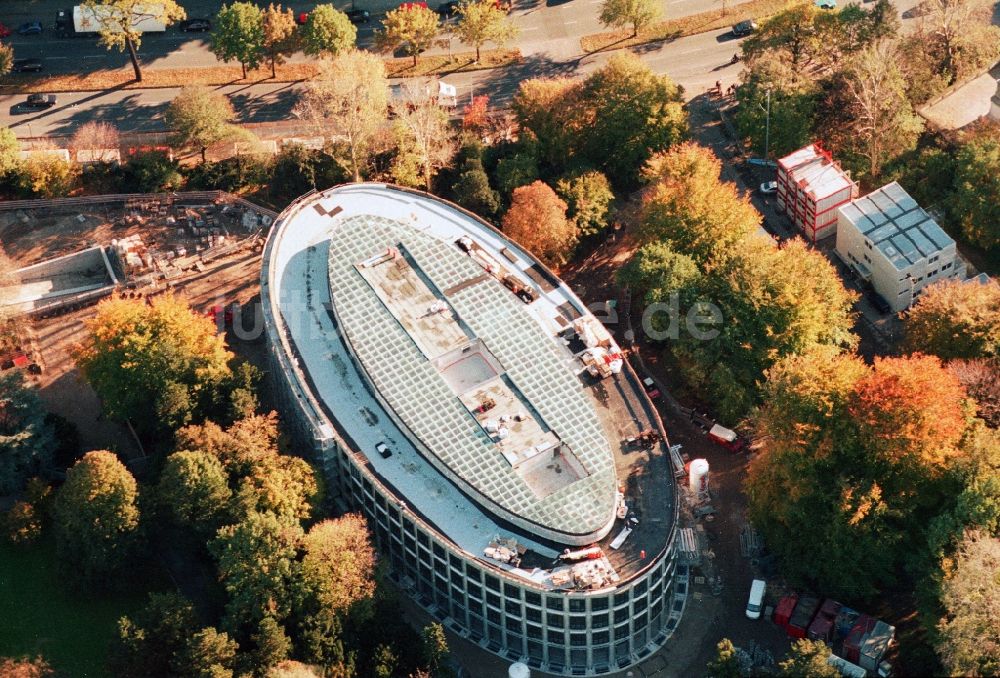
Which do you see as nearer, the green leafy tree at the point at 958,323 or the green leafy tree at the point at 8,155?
the green leafy tree at the point at 958,323

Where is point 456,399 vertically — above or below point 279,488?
above

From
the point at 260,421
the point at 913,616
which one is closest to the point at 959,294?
the point at 913,616

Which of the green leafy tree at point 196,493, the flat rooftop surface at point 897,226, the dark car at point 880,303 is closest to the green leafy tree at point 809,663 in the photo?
the dark car at point 880,303

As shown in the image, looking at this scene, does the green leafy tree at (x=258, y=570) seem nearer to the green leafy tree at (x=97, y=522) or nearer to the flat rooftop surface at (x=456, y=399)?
the green leafy tree at (x=97, y=522)

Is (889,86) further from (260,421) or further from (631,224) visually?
(260,421)

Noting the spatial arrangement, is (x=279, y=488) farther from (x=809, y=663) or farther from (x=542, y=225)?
(x=809, y=663)

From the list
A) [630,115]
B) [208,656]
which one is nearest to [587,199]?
[630,115]

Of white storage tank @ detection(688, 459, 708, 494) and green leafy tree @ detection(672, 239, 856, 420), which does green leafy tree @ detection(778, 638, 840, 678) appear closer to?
white storage tank @ detection(688, 459, 708, 494)
